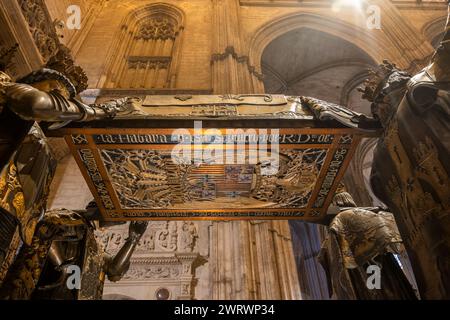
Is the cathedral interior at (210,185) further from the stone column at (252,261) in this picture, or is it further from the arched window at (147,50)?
the arched window at (147,50)

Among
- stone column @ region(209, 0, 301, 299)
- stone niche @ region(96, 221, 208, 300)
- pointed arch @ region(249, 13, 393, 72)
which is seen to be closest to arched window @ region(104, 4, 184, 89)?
pointed arch @ region(249, 13, 393, 72)

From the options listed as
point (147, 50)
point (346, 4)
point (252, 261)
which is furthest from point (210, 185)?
point (346, 4)

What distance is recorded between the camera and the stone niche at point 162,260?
4.68m

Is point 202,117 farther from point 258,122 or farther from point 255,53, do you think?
point 255,53

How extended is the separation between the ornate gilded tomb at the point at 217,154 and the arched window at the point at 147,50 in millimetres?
5580

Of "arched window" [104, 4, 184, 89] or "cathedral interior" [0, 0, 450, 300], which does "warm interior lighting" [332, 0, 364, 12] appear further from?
"cathedral interior" [0, 0, 450, 300]

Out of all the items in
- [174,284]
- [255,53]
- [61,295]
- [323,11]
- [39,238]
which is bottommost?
[61,295]

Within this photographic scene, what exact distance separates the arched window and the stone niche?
419 cm

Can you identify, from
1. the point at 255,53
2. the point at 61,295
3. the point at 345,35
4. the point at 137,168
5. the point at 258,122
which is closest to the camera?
the point at 258,122

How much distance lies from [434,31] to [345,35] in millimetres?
2994

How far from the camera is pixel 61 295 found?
8.61 feet

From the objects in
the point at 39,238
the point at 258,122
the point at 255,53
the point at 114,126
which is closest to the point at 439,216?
the point at 258,122

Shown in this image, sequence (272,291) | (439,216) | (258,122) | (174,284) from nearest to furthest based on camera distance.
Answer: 1. (439,216)
2. (258,122)
3. (272,291)
4. (174,284)

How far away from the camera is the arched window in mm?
8562
